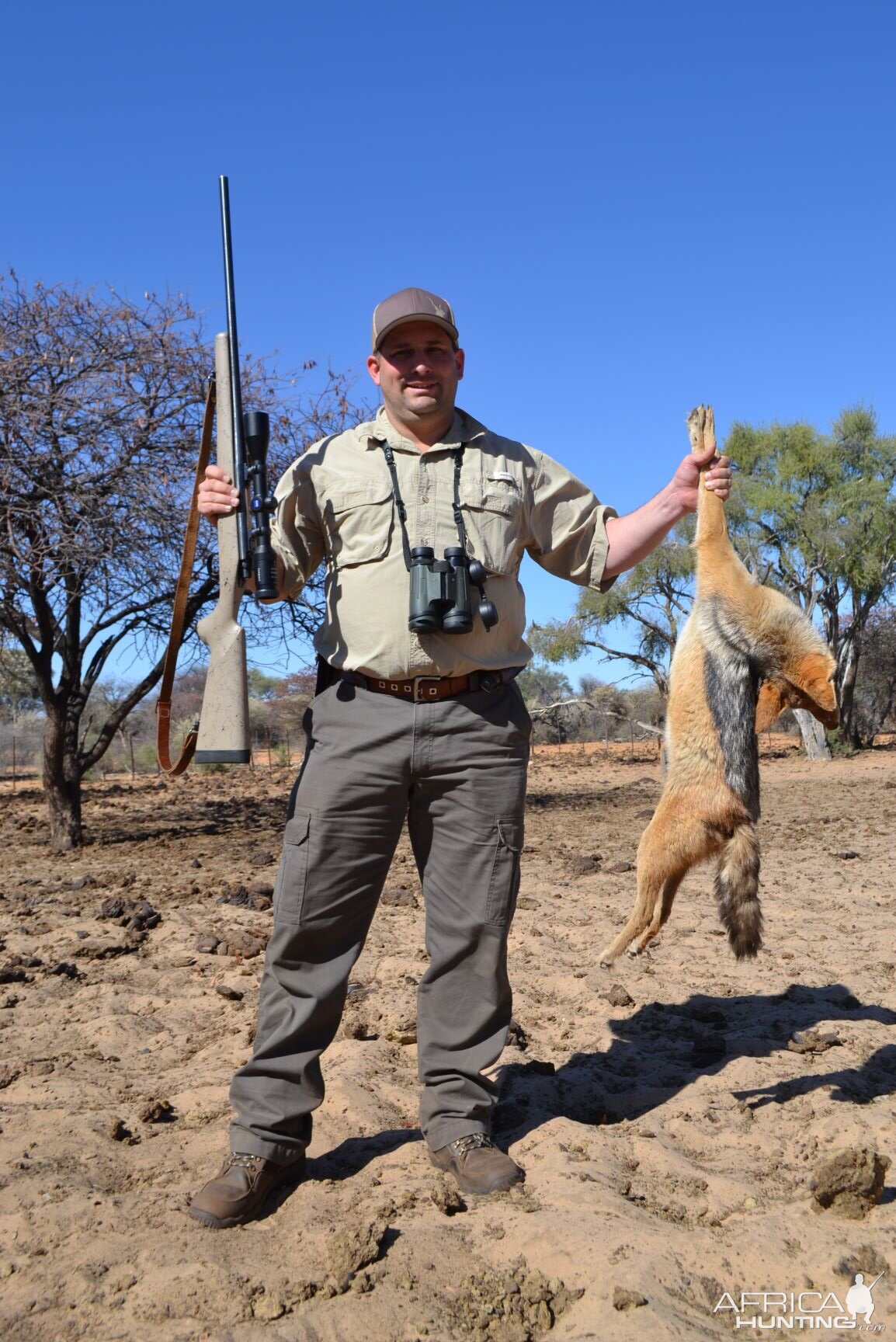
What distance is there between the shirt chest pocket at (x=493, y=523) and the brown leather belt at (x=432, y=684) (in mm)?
363

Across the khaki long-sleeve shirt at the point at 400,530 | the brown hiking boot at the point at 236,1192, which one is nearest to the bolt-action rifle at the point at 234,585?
the khaki long-sleeve shirt at the point at 400,530

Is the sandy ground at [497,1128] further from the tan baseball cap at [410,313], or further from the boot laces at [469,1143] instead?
the tan baseball cap at [410,313]

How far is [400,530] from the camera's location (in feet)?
11.3

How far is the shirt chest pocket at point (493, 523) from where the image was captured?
Result: 3490 mm

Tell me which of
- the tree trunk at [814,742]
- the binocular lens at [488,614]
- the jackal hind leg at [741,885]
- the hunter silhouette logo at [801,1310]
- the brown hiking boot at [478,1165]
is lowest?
the hunter silhouette logo at [801,1310]

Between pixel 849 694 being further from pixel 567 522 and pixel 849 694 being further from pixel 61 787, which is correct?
pixel 567 522

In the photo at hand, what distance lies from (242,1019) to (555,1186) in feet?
7.03

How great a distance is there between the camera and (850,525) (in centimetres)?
2489

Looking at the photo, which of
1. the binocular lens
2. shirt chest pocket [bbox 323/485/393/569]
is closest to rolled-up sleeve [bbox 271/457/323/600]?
shirt chest pocket [bbox 323/485/393/569]

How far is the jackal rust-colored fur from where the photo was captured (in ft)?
10.8

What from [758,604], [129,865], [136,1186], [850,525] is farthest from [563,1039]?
[850,525]

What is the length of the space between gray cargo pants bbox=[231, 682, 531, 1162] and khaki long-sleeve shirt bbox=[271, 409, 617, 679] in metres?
0.17

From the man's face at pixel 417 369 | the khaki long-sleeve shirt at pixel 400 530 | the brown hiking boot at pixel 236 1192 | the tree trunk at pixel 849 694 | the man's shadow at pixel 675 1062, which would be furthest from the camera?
the tree trunk at pixel 849 694

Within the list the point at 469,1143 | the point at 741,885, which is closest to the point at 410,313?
the point at 741,885
